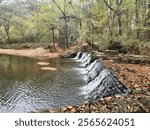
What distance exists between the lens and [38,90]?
1032cm

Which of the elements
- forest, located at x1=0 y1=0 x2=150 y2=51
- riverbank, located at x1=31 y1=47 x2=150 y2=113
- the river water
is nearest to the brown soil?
riverbank, located at x1=31 y1=47 x2=150 y2=113

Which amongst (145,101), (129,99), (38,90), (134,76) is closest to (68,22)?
(38,90)

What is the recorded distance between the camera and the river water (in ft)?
27.7

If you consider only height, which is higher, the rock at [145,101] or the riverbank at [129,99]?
the rock at [145,101]

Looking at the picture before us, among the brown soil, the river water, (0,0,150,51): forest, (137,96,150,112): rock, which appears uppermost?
(0,0,150,51): forest

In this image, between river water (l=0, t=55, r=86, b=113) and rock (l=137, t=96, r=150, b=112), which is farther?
river water (l=0, t=55, r=86, b=113)

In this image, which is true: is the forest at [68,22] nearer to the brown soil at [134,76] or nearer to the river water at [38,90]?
the river water at [38,90]

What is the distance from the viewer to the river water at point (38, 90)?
845 centimetres

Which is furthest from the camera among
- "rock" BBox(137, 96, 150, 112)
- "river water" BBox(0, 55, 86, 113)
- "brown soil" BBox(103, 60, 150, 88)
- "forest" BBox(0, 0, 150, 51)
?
"forest" BBox(0, 0, 150, 51)

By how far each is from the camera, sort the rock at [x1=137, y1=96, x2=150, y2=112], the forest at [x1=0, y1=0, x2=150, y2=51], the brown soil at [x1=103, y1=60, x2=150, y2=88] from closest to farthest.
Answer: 1. the rock at [x1=137, y1=96, x2=150, y2=112]
2. the brown soil at [x1=103, y1=60, x2=150, y2=88]
3. the forest at [x1=0, y1=0, x2=150, y2=51]

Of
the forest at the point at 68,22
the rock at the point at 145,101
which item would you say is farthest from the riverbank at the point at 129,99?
the forest at the point at 68,22

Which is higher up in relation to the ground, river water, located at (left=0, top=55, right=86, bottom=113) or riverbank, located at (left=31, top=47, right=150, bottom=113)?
riverbank, located at (left=31, top=47, right=150, bottom=113)

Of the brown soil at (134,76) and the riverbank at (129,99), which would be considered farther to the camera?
the brown soil at (134,76)

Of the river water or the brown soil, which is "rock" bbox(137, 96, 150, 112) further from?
the river water
